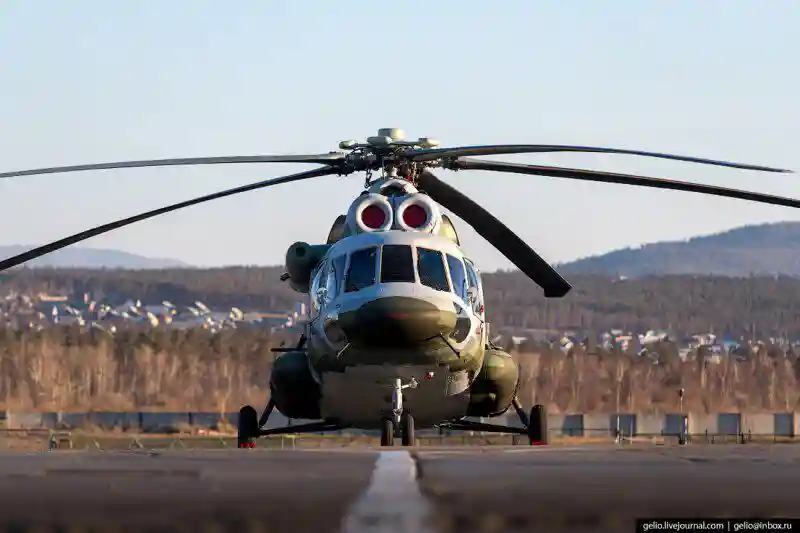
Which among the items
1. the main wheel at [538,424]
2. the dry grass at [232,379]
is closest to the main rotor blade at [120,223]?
the main wheel at [538,424]

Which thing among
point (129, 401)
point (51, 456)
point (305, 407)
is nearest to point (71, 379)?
point (129, 401)

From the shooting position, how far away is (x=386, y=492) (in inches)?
→ 356

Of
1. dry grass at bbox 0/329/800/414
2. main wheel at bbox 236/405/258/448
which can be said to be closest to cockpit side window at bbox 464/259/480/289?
main wheel at bbox 236/405/258/448

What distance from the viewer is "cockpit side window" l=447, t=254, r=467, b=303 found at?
81.5 feet

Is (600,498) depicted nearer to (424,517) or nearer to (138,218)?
(424,517)

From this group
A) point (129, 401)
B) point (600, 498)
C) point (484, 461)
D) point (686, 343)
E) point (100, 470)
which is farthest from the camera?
point (686, 343)

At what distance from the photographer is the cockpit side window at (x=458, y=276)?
24828mm

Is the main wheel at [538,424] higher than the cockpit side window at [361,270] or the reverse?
the reverse

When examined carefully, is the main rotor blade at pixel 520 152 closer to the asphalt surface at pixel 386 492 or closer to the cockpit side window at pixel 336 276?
the cockpit side window at pixel 336 276

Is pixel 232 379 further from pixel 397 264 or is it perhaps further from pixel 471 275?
pixel 397 264

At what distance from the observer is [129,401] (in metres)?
119

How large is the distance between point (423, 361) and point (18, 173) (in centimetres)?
641

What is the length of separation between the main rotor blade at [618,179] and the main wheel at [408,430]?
4.64m

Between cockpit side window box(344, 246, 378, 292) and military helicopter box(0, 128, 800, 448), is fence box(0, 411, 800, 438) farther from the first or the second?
cockpit side window box(344, 246, 378, 292)
